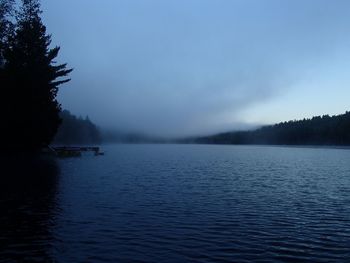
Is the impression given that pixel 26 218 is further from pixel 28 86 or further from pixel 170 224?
pixel 28 86

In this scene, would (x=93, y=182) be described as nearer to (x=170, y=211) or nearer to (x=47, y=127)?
(x=170, y=211)

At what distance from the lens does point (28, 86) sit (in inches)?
2596

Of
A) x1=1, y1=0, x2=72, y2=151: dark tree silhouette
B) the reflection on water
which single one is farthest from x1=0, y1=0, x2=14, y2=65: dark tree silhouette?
the reflection on water

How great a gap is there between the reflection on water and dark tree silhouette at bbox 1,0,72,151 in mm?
26818

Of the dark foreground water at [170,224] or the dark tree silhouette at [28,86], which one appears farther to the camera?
the dark tree silhouette at [28,86]

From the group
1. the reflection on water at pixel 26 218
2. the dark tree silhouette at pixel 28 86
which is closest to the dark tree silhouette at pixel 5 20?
the dark tree silhouette at pixel 28 86

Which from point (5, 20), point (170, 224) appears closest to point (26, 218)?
point (170, 224)

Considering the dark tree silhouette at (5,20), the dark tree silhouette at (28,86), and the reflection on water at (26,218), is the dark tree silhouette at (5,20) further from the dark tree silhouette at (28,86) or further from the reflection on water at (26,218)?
the reflection on water at (26,218)

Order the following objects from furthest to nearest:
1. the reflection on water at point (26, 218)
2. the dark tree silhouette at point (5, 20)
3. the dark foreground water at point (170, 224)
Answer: the dark tree silhouette at point (5, 20)
the dark foreground water at point (170, 224)
the reflection on water at point (26, 218)

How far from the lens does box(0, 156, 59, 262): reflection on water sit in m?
15.9

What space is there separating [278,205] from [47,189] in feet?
64.3

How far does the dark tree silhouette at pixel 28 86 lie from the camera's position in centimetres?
6319

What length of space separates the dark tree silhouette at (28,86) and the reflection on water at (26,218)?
26.8m

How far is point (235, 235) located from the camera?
1961 centimetres
